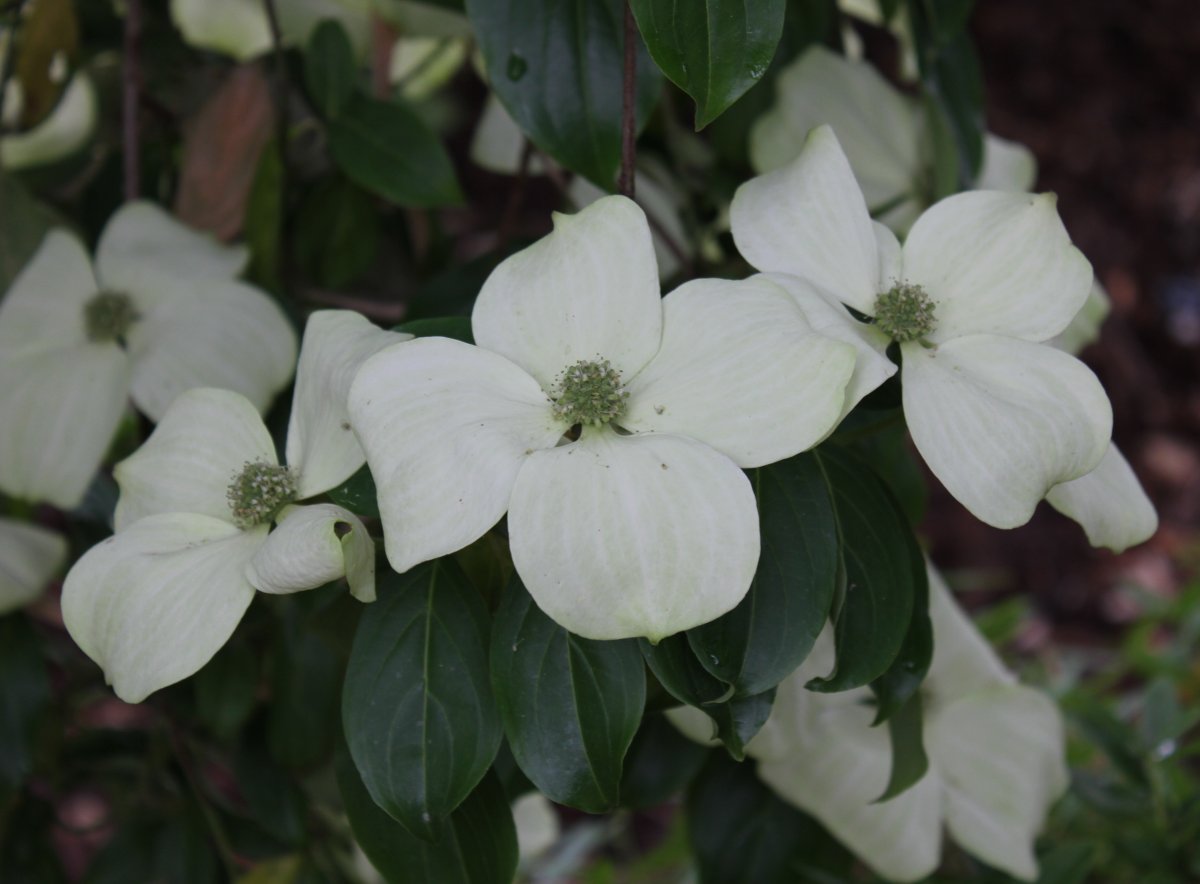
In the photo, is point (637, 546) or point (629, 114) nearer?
point (637, 546)

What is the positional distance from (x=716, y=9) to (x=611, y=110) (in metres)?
0.12

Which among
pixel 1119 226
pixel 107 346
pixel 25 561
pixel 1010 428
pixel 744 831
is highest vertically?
pixel 1010 428

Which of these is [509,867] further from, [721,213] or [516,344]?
[721,213]

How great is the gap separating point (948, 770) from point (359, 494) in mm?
422

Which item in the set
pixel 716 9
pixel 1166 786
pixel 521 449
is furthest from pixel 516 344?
pixel 1166 786

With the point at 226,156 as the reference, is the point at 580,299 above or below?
above

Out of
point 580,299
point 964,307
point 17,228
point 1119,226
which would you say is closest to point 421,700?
point 580,299

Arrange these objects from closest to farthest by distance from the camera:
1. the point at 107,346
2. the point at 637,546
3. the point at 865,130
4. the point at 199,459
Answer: the point at 637,546 → the point at 199,459 → the point at 107,346 → the point at 865,130

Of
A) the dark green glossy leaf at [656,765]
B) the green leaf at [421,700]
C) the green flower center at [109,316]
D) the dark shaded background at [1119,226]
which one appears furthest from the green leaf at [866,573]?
the dark shaded background at [1119,226]

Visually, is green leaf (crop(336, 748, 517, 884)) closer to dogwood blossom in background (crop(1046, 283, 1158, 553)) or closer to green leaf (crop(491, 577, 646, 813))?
green leaf (crop(491, 577, 646, 813))

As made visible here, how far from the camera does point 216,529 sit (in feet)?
1.69

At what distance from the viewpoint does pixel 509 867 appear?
530 mm

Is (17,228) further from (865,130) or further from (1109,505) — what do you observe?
(1109,505)

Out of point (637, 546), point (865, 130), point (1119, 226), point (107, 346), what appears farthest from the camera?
point (1119, 226)
